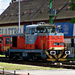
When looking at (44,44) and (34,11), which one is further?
(34,11)

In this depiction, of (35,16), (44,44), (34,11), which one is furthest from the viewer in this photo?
(34,11)

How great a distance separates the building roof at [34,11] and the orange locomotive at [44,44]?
819 inches

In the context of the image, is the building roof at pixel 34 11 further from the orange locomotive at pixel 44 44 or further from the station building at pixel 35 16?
the orange locomotive at pixel 44 44

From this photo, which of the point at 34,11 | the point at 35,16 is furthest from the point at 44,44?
the point at 34,11

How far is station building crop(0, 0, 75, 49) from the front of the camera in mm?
43219

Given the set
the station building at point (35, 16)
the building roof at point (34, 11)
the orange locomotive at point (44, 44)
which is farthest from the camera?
the building roof at point (34, 11)

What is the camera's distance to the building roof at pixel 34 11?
4549 cm

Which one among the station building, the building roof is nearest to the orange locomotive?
the station building

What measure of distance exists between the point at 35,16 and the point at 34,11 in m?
1.95

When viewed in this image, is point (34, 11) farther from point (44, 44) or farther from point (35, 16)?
point (44, 44)

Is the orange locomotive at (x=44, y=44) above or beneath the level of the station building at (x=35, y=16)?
beneath

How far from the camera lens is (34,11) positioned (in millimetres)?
50656

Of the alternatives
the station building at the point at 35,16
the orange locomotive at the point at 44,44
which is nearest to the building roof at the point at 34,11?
the station building at the point at 35,16

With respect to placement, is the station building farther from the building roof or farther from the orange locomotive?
the orange locomotive
